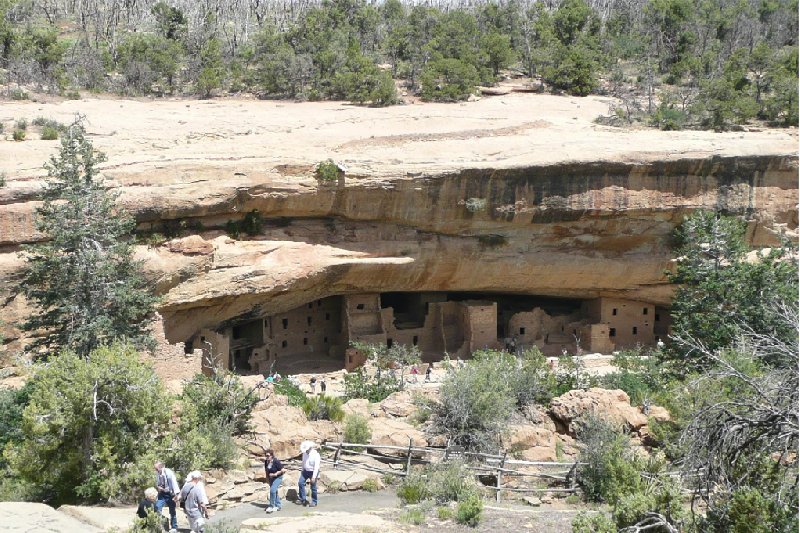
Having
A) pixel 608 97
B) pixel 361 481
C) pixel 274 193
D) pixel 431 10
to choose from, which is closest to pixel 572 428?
pixel 361 481

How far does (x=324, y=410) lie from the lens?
16484mm

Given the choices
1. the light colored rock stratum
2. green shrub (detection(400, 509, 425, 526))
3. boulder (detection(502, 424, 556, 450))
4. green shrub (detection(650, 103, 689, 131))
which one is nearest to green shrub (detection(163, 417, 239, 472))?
green shrub (detection(400, 509, 425, 526))

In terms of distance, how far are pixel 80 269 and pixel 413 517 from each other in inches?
349

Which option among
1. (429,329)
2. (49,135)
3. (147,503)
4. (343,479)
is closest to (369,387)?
(429,329)

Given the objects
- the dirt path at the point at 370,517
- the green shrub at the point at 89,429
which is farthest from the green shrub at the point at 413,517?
the green shrub at the point at 89,429

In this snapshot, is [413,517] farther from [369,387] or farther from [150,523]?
[369,387]

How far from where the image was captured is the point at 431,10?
4759cm

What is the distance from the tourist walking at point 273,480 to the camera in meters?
12.0

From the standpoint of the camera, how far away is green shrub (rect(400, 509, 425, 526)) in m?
11.6

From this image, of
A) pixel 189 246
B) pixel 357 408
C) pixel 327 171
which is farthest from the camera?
pixel 327 171

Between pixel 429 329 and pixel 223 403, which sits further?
pixel 429 329

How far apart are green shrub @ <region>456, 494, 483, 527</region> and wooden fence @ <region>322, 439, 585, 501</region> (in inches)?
83.3

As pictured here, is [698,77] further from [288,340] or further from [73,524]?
[73,524]

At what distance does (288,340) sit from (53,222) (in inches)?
336
